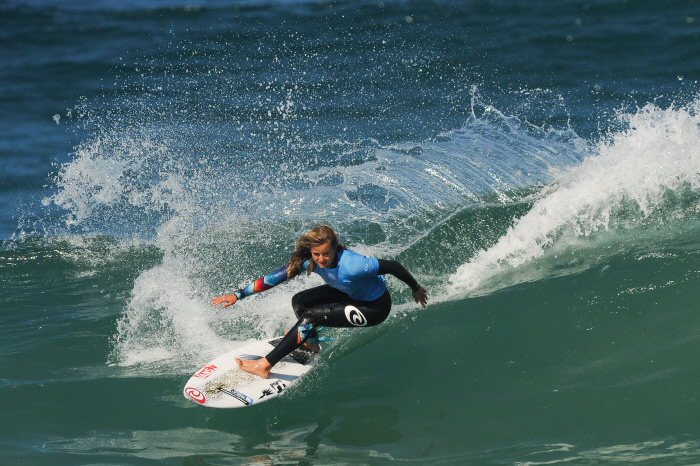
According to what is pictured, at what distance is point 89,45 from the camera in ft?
66.7

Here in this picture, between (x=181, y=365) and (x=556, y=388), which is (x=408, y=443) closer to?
(x=556, y=388)

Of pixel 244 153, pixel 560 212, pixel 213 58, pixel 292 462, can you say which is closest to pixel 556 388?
pixel 292 462

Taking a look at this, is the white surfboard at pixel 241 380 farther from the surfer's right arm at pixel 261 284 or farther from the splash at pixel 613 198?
the splash at pixel 613 198

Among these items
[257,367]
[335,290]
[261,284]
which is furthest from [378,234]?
[257,367]

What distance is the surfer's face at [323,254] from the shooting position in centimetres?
537

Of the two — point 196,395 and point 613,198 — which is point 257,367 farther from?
point 613,198

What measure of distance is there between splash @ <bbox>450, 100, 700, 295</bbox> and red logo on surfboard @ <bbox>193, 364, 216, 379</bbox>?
3028 mm

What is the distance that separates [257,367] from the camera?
586 centimetres

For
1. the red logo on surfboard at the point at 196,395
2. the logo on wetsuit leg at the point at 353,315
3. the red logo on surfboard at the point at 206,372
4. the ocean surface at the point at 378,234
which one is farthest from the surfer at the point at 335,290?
the ocean surface at the point at 378,234

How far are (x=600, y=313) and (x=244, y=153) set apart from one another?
305 inches

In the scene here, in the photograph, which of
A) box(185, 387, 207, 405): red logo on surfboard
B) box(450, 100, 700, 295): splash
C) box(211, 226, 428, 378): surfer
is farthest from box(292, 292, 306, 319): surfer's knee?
box(450, 100, 700, 295): splash

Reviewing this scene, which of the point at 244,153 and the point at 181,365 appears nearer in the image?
the point at 181,365

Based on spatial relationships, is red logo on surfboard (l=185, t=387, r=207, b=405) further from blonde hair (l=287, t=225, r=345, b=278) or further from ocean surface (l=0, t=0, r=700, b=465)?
blonde hair (l=287, t=225, r=345, b=278)

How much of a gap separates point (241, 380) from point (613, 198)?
548 centimetres
